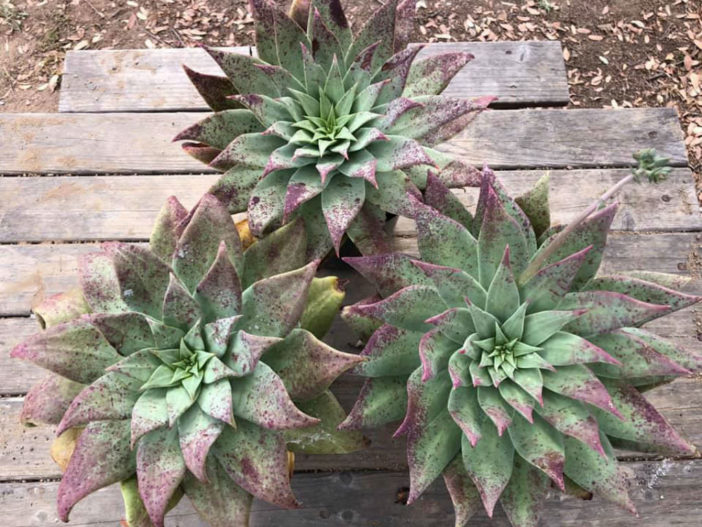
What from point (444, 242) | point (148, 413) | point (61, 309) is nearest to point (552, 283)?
point (444, 242)

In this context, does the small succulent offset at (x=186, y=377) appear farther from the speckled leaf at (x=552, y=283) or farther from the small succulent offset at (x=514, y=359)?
the speckled leaf at (x=552, y=283)

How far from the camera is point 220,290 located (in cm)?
98

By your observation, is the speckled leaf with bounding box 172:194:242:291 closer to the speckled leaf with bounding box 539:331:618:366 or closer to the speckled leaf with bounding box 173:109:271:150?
the speckled leaf with bounding box 173:109:271:150

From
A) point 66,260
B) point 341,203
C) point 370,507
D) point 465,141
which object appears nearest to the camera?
point 341,203

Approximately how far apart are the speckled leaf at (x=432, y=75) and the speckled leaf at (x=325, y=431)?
62 cm

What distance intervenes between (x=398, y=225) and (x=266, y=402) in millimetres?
787

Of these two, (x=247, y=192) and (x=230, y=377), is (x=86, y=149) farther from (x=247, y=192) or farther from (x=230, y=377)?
(x=230, y=377)

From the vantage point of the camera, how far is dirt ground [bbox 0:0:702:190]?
2266mm

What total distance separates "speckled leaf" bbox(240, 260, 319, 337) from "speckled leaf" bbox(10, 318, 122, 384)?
0.23 meters

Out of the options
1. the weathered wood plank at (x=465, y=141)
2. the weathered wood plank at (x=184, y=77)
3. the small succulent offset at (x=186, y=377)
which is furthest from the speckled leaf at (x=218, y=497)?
the weathered wood plank at (x=184, y=77)

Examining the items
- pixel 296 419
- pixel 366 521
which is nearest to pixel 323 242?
pixel 296 419

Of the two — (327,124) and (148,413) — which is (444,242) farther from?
(148,413)

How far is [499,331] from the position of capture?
98 centimetres

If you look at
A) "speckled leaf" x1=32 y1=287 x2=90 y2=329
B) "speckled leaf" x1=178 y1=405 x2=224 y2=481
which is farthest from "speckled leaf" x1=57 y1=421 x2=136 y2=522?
"speckled leaf" x1=32 y1=287 x2=90 y2=329
